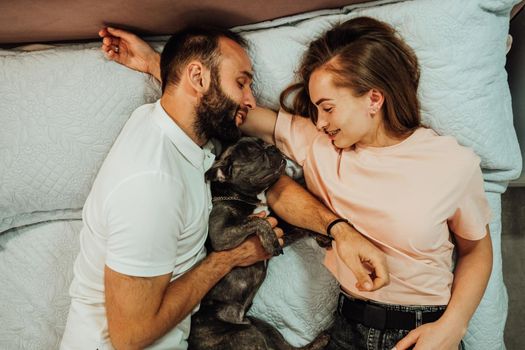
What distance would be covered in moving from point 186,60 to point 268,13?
422 mm

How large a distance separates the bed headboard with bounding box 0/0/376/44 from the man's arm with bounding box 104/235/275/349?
89cm

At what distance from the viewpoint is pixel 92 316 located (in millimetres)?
1787

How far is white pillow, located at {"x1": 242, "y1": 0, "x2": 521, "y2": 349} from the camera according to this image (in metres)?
1.66

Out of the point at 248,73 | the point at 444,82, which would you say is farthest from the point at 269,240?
the point at 444,82

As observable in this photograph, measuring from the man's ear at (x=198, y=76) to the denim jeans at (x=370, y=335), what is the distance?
962 millimetres

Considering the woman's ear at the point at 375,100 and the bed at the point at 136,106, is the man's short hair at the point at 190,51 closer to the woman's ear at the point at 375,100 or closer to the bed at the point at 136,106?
the bed at the point at 136,106

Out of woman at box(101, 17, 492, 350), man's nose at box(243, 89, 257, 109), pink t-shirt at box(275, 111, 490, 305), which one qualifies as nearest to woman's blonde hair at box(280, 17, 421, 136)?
woman at box(101, 17, 492, 350)

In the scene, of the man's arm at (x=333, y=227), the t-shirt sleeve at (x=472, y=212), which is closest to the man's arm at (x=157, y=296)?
the man's arm at (x=333, y=227)

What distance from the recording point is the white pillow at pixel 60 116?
1960 mm

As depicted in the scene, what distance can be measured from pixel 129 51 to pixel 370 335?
1456 millimetres

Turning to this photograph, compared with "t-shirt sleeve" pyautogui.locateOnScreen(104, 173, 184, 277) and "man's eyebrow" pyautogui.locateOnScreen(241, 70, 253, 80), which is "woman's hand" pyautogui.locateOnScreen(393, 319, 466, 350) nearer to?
"t-shirt sleeve" pyautogui.locateOnScreen(104, 173, 184, 277)

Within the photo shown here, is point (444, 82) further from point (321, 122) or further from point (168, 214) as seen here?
point (168, 214)

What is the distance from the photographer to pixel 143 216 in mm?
1508

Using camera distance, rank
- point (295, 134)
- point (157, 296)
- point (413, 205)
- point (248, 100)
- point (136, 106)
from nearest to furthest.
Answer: point (413, 205)
point (157, 296)
point (248, 100)
point (295, 134)
point (136, 106)
